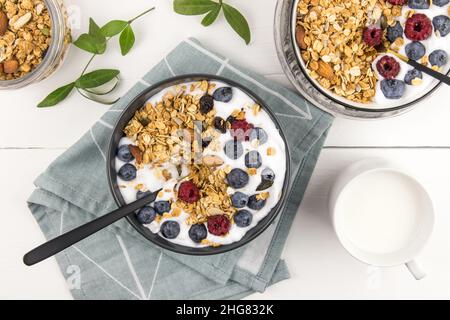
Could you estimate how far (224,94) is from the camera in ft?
2.76

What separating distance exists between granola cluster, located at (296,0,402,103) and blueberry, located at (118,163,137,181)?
1.04 feet

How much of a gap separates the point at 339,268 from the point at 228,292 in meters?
0.21

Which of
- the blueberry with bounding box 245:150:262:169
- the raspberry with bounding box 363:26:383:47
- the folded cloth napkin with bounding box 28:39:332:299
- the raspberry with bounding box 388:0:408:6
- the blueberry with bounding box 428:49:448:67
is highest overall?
the raspberry with bounding box 388:0:408:6

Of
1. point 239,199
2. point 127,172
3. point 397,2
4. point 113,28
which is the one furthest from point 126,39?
point 397,2

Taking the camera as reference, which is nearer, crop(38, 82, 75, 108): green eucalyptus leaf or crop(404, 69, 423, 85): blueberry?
crop(404, 69, 423, 85): blueberry

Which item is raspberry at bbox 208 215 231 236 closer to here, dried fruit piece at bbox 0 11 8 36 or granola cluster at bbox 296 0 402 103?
granola cluster at bbox 296 0 402 103

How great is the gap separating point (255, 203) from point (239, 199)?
0.03 m

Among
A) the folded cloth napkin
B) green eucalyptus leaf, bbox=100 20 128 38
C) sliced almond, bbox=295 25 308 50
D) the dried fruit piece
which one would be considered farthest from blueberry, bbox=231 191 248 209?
the dried fruit piece

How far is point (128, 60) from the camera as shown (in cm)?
97

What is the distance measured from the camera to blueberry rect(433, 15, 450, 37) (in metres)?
0.83

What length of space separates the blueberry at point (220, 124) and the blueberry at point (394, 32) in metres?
0.29

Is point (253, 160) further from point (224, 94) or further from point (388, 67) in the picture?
point (388, 67)

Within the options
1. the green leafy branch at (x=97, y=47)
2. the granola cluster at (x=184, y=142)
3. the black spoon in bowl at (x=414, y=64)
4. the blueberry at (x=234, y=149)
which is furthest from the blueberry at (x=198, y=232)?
the black spoon in bowl at (x=414, y=64)
